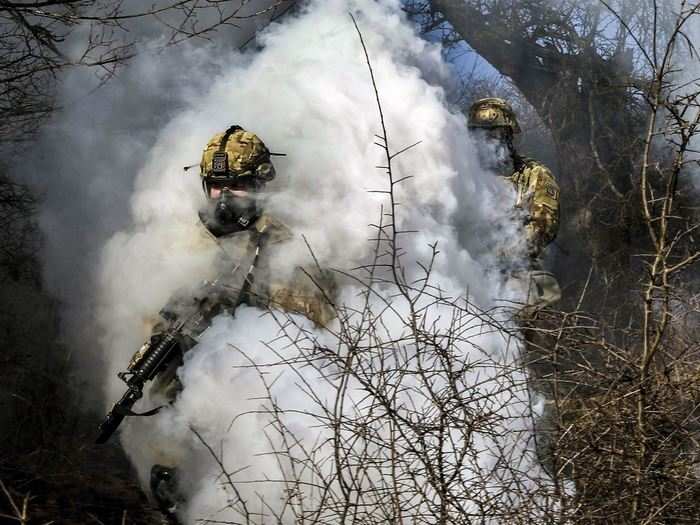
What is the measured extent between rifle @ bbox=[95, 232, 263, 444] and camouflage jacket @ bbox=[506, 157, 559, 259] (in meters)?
2.95

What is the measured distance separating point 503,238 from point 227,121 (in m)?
2.95

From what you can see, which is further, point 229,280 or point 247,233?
point 247,233

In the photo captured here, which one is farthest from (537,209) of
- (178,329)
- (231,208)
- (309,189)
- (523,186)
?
(178,329)

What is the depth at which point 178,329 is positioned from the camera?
6828 mm

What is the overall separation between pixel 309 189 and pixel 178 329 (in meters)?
1.83

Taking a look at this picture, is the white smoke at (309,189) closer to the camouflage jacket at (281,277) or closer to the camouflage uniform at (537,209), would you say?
the camouflage jacket at (281,277)

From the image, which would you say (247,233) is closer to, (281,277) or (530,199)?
(281,277)

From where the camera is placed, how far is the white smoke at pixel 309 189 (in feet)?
22.1

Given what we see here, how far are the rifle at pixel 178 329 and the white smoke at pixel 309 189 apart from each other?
0.19m

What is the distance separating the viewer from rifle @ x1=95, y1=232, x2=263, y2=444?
6.60 m

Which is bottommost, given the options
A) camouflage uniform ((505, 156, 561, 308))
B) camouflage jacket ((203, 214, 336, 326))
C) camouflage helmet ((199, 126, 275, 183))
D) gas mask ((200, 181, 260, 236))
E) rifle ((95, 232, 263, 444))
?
rifle ((95, 232, 263, 444))

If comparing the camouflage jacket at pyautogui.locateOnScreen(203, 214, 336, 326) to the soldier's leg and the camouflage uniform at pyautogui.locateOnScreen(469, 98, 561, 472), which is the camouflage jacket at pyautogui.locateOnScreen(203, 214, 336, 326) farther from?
the camouflage uniform at pyautogui.locateOnScreen(469, 98, 561, 472)

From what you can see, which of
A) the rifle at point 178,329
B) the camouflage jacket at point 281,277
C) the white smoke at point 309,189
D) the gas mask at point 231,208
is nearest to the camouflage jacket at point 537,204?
the white smoke at point 309,189

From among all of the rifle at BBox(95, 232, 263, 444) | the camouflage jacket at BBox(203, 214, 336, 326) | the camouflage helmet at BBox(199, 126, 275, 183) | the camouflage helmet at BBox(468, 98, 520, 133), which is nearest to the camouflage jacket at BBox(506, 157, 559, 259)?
the camouflage helmet at BBox(468, 98, 520, 133)
